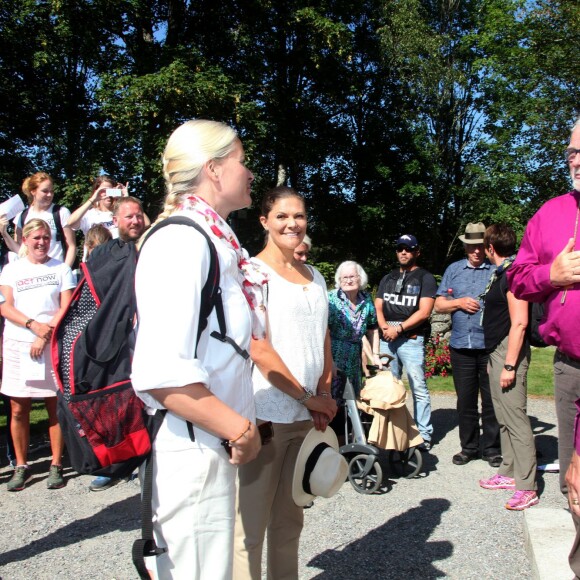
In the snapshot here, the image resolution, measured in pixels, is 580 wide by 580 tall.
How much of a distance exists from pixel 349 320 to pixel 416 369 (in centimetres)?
99

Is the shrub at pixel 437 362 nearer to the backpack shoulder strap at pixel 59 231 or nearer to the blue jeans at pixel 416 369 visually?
the blue jeans at pixel 416 369

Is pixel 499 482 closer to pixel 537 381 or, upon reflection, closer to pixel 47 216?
pixel 47 216

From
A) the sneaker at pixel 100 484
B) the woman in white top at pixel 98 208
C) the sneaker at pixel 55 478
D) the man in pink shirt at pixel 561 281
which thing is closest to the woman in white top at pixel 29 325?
the sneaker at pixel 55 478

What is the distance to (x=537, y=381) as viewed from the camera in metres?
9.78

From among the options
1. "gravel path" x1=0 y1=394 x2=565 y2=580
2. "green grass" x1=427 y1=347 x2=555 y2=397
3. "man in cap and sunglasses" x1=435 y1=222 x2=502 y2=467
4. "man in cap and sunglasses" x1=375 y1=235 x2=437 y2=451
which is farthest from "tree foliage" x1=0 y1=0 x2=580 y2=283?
"gravel path" x1=0 y1=394 x2=565 y2=580

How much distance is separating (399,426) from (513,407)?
39.6 inches

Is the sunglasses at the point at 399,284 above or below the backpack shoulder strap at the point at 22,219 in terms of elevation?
below

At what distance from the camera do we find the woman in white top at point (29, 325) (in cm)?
510

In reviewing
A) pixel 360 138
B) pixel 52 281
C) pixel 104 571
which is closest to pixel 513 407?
pixel 104 571

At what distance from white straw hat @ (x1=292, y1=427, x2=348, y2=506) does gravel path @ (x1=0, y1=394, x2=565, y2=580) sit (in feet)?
3.75

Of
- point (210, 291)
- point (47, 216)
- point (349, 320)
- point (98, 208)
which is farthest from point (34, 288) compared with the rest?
point (210, 291)

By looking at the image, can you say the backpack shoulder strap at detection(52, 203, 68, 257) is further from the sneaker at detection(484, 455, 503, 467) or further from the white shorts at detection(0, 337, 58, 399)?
the sneaker at detection(484, 455, 503, 467)

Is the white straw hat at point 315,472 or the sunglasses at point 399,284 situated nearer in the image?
the white straw hat at point 315,472

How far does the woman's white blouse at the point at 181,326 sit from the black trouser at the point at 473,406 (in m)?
4.25
